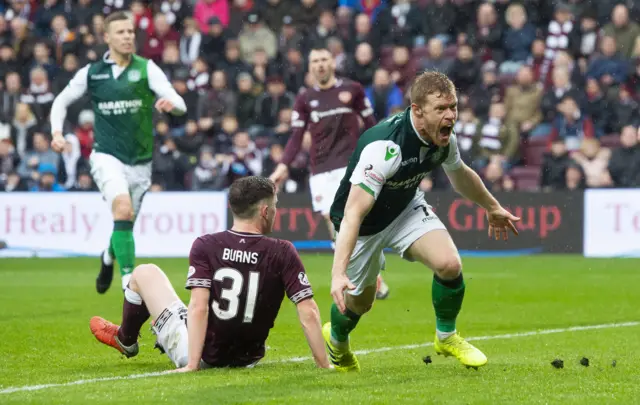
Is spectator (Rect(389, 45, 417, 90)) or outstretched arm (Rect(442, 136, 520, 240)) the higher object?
spectator (Rect(389, 45, 417, 90))

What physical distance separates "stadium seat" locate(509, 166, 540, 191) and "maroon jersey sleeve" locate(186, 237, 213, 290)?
1395 centimetres

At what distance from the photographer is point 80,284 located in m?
14.7

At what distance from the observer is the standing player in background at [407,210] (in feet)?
22.0

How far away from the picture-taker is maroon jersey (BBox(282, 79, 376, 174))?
12.7 metres

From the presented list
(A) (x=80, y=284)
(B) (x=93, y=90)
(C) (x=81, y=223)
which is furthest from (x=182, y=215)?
(B) (x=93, y=90)

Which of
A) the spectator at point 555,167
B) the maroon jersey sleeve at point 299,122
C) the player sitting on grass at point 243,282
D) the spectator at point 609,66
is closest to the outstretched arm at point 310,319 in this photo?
the player sitting on grass at point 243,282

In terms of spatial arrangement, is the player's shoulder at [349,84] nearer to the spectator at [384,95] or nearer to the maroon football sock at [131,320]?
the maroon football sock at [131,320]

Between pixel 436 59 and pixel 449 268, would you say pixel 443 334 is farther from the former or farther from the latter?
pixel 436 59

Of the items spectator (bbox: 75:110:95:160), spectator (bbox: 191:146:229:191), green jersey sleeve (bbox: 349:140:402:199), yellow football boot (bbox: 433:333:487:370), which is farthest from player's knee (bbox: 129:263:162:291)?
spectator (bbox: 75:110:95:160)


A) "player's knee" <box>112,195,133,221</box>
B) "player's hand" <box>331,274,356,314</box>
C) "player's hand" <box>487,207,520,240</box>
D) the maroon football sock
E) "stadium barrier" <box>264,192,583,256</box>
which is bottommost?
"stadium barrier" <box>264,192,583,256</box>

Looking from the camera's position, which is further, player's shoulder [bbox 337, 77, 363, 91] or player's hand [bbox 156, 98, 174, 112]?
player's shoulder [bbox 337, 77, 363, 91]

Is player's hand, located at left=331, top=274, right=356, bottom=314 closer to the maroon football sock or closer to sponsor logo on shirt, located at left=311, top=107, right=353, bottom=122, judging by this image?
the maroon football sock

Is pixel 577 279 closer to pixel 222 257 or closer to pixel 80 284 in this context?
pixel 80 284

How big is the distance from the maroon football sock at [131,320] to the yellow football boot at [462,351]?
183 cm
